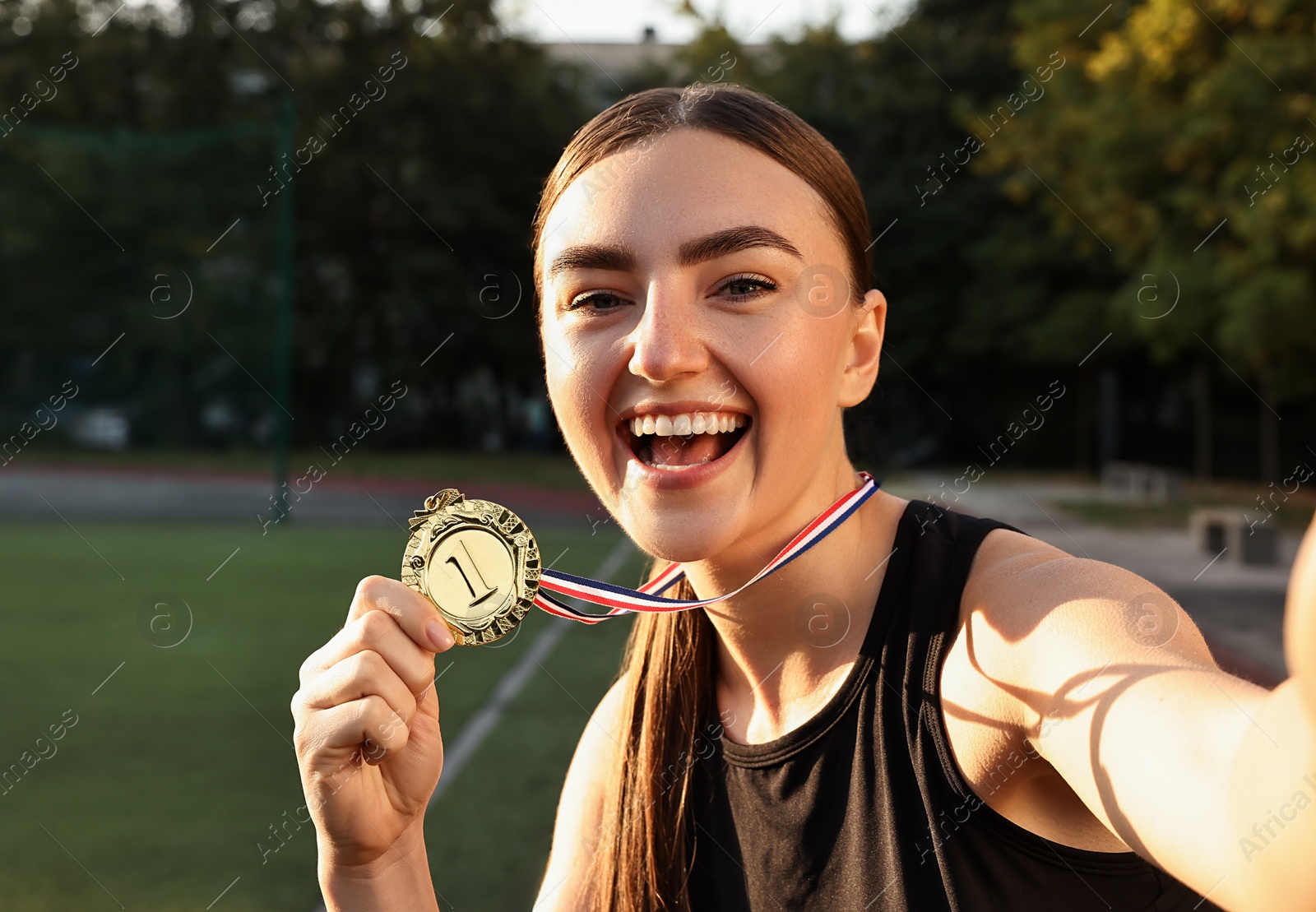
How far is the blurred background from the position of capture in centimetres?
680

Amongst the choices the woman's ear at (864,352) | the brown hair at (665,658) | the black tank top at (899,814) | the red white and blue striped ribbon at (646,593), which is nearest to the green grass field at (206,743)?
the brown hair at (665,658)

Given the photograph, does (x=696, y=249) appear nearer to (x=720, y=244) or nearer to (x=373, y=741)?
(x=720, y=244)

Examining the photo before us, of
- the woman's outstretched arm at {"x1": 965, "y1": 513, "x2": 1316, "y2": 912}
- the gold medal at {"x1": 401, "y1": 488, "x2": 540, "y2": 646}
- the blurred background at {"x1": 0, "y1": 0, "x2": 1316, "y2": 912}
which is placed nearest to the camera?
the woman's outstretched arm at {"x1": 965, "y1": 513, "x2": 1316, "y2": 912}

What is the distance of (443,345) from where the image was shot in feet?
77.6

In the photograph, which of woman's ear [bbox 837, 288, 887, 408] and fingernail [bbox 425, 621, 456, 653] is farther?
woman's ear [bbox 837, 288, 887, 408]

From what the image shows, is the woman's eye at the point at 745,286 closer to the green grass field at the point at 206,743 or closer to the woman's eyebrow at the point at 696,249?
the woman's eyebrow at the point at 696,249

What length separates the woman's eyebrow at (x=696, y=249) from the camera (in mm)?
1756

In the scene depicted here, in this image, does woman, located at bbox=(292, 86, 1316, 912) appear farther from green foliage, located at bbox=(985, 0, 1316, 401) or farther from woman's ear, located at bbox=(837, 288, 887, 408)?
green foliage, located at bbox=(985, 0, 1316, 401)

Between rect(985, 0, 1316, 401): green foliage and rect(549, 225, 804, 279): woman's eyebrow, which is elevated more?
rect(985, 0, 1316, 401): green foliage

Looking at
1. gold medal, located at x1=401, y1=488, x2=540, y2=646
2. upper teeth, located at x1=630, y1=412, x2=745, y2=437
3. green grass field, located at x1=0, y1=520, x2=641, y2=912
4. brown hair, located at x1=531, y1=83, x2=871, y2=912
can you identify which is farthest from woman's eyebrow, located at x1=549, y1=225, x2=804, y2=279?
green grass field, located at x1=0, y1=520, x2=641, y2=912

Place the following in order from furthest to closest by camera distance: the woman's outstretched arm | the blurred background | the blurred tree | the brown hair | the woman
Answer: the blurred tree → the blurred background → the brown hair → the woman → the woman's outstretched arm

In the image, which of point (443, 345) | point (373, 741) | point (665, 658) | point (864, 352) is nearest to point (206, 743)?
point (665, 658)

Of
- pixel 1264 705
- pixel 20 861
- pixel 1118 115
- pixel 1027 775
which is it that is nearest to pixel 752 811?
pixel 1027 775

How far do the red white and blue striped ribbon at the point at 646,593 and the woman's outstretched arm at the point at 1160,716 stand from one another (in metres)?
0.23
